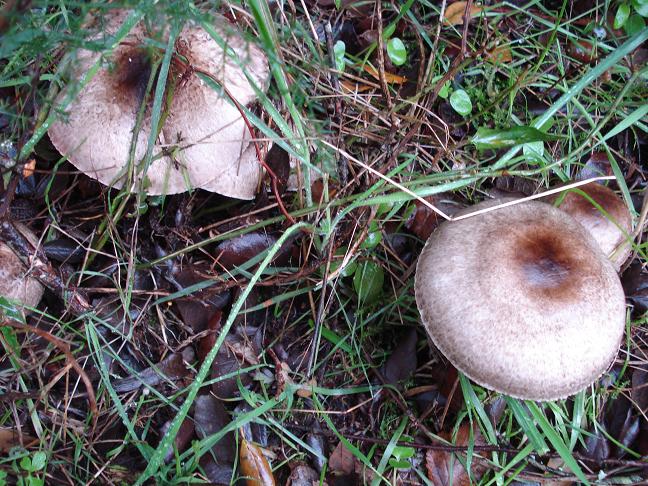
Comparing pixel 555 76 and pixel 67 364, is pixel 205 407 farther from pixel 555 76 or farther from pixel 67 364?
pixel 555 76

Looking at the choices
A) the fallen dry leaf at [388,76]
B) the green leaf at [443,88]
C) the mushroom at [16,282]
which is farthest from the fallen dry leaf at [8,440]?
the green leaf at [443,88]

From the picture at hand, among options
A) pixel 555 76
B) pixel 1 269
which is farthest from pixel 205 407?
pixel 555 76

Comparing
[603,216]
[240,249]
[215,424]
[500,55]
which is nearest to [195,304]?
[240,249]

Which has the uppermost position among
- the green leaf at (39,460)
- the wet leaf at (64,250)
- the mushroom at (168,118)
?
the mushroom at (168,118)

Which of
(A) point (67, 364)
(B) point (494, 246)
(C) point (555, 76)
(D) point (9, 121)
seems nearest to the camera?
(B) point (494, 246)

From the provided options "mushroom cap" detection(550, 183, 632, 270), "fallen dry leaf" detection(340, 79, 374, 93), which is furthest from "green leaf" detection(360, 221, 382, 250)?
"mushroom cap" detection(550, 183, 632, 270)

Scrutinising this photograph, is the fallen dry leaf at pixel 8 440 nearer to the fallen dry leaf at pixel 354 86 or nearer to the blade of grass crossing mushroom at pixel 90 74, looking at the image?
the blade of grass crossing mushroom at pixel 90 74
